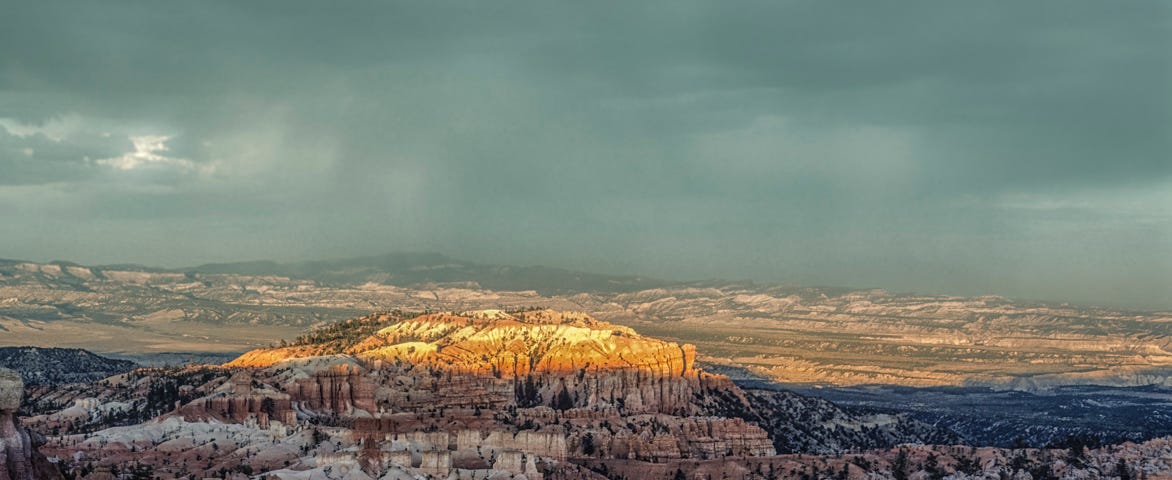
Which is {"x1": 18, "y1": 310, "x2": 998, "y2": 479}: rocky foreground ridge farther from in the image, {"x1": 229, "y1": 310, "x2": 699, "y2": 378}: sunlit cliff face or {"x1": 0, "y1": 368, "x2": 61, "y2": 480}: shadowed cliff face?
{"x1": 0, "y1": 368, "x2": 61, "y2": 480}: shadowed cliff face

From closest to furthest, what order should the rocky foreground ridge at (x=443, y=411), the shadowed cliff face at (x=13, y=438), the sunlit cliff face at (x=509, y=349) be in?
the shadowed cliff face at (x=13, y=438)
the rocky foreground ridge at (x=443, y=411)
the sunlit cliff face at (x=509, y=349)

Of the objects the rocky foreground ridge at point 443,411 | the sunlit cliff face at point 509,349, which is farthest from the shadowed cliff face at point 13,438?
the sunlit cliff face at point 509,349

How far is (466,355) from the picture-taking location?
170 metres

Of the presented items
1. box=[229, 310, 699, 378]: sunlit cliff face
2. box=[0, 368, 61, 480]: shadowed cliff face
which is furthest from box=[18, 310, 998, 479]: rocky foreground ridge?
box=[0, 368, 61, 480]: shadowed cliff face

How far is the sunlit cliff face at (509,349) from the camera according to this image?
16662cm

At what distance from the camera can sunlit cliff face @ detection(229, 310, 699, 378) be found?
6560 inches

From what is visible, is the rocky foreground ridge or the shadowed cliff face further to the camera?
the rocky foreground ridge

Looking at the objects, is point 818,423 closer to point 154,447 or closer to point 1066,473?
point 1066,473

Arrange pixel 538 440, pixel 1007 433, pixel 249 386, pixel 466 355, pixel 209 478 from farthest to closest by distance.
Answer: pixel 1007 433
pixel 466 355
pixel 249 386
pixel 538 440
pixel 209 478

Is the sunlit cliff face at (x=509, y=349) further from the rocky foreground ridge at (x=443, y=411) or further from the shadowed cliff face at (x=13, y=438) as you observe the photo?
the shadowed cliff face at (x=13, y=438)

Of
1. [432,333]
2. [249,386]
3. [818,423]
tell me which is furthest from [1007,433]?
[249,386]

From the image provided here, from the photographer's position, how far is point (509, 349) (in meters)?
173

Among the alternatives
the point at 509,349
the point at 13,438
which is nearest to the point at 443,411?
the point at 509,349

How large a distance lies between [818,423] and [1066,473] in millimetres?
62623
